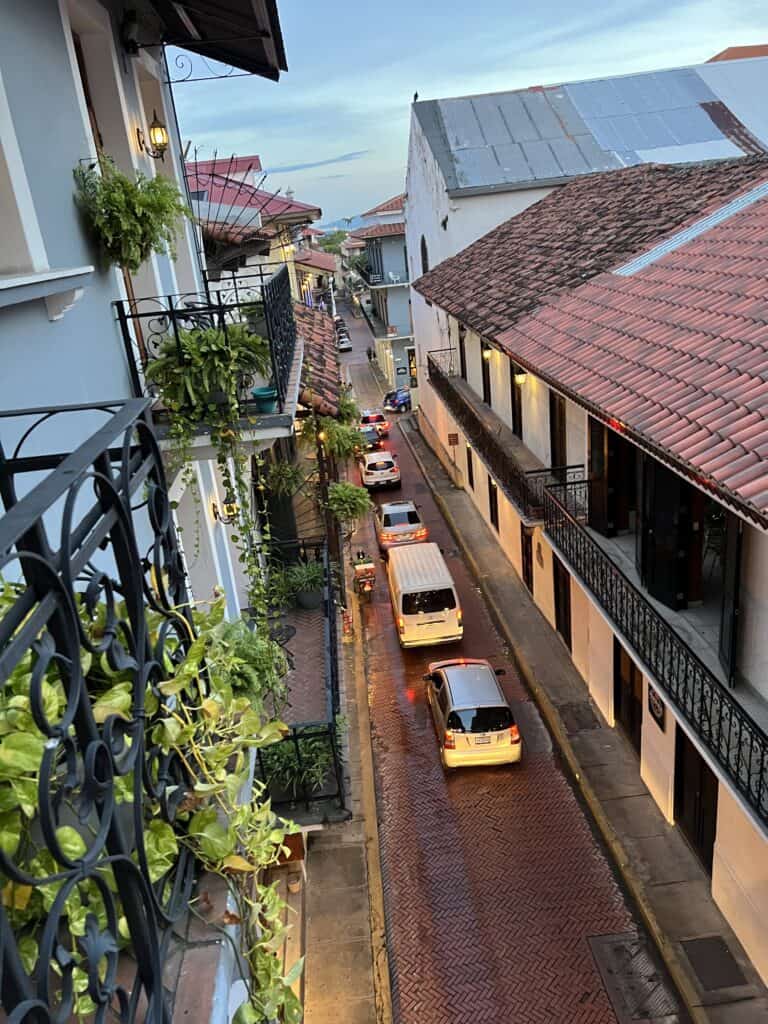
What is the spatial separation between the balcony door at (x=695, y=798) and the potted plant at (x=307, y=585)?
5.76m

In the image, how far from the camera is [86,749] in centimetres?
198

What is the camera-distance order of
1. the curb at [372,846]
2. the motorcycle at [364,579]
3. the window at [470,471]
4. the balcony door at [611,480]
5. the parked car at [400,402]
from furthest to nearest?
the parked car at [400,402] → the window at [470,471] → the motorcycle at [364,579] → the balcony door at [611,480] → the curb at [372,846]

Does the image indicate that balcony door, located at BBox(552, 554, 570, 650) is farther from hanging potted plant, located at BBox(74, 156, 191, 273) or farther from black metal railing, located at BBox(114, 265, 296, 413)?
hanging potted plant, located at BBox(74, 156, 191, 273)

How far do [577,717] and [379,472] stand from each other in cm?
1700

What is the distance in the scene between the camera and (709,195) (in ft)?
45.1

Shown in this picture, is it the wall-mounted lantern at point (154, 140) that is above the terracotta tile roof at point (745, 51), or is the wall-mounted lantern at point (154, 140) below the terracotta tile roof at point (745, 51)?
below

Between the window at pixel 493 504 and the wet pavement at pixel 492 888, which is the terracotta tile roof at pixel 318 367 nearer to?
the window at pixel 493 504

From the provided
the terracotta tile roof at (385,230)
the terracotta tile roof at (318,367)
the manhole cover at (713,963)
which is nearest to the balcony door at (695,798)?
the manhole cover at (713,963)

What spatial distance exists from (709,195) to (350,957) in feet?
42.8

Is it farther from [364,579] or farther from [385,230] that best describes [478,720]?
[385,230]

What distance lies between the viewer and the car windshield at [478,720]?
44.4 feet

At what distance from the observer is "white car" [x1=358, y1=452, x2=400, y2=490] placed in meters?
30.0

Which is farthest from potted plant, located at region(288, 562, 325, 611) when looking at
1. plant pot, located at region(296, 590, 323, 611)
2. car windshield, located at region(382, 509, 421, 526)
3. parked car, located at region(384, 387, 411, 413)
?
parked car, located at region(384, 387, 411, 413)

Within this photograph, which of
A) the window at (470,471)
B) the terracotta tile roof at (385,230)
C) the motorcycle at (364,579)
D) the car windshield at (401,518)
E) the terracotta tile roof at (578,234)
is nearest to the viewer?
the terracotta tile roof at (578,234)
